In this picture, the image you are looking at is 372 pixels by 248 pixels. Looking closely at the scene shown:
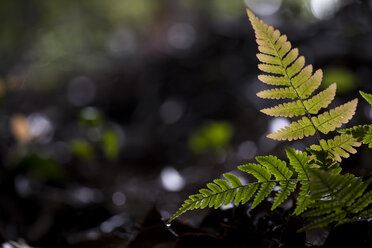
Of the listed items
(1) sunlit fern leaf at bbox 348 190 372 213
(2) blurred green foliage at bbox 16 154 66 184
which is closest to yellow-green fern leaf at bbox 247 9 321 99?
(1) sunlit fern leaf at bbox 348 190 372 213

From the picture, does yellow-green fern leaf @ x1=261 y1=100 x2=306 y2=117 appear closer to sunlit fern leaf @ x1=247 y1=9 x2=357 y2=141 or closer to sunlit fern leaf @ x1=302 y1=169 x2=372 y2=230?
sunlit fern leaf @ x1=247 y1=9 x2=357 y2=141

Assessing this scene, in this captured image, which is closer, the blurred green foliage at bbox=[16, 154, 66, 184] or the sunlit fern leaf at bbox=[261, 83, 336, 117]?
the sunlit fern leaf at bbox=[261, 83, 336, 117]

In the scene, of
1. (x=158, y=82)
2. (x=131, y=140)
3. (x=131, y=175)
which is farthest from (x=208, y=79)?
(x=131, y=175)

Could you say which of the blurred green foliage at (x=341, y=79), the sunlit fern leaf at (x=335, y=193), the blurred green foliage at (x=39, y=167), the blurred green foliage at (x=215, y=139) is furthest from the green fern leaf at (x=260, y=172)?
the blurred green foliage at (x=341, y=79)

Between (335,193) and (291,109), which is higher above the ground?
(291,109)

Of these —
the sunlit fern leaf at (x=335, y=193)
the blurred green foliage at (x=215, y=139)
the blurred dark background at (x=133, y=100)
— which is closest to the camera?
the sunlit fern leaf at (x=335, y=193)

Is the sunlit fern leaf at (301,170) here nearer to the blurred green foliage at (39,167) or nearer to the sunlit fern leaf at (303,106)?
the sunlit fern leaf at (303,106)

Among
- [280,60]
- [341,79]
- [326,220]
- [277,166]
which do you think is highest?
[341,79]

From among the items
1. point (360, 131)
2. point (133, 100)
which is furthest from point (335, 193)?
point (133, 100)

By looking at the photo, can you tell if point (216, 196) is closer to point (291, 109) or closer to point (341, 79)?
point (291, 109)
